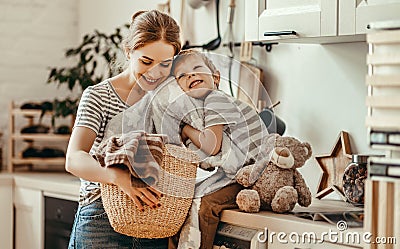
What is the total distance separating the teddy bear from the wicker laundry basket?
185mm

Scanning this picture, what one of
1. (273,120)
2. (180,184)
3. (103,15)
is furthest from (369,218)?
(103,15)

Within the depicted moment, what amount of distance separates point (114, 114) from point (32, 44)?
6.04ft

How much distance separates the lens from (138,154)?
2.08 metres

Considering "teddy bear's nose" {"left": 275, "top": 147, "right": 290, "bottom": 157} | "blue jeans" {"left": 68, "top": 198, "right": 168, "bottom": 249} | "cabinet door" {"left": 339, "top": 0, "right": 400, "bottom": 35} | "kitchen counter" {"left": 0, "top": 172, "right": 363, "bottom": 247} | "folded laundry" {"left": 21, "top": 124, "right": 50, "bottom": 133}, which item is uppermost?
"cabinet door" {"left": 339, "top": 0, "right": 400, "bottom": 35}

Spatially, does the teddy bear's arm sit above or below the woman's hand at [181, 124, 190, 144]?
below

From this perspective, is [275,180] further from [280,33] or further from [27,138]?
A: [27,138]

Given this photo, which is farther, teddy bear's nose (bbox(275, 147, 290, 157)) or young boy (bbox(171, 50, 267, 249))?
teddy bear's nose (bbox(275, 147, 290, 157))

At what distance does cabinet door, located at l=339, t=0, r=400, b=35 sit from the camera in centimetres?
212

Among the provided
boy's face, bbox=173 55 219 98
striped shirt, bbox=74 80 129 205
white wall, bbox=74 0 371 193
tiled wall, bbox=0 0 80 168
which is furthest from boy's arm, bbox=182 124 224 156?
tiled wall, bbox=0 0 80 168

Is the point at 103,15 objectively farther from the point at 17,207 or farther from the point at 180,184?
the point at 180,184

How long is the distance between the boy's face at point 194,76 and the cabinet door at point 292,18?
328 mm

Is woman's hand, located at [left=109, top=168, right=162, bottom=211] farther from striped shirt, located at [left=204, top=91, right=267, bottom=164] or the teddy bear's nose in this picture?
the teddy bear's nose

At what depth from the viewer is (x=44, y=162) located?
3758 mm

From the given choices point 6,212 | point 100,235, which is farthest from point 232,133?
point 6,212
